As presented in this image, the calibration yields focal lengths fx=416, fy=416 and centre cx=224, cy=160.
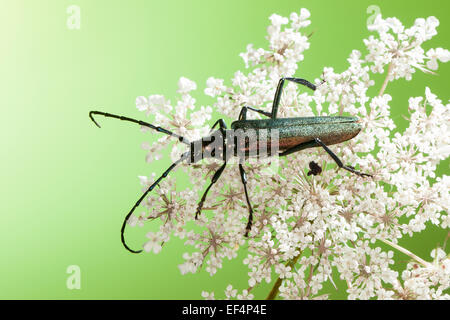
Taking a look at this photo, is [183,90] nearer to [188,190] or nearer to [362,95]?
[188,190]

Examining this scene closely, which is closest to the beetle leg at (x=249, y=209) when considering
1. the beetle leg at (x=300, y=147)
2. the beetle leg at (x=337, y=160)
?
the beetle leg at (x=300, y=147)

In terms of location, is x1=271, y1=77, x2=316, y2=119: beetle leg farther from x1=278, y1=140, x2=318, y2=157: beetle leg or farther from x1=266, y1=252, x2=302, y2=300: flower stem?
x1=266, y1=252, x2=302, y2=300: flower stem

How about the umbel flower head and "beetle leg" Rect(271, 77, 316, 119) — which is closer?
the umbel flower head

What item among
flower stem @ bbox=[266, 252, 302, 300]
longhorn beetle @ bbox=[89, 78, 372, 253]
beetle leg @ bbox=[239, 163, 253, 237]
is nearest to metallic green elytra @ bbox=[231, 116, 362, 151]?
longhorn beetle @ bbox=[89, 78, 372, 253]

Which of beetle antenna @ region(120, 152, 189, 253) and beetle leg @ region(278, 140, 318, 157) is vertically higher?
beetle leg @ region(278, 140, 318, 157)

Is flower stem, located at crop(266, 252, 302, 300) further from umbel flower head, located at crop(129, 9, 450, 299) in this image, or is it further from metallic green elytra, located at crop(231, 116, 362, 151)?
metallic green elytra, located at crop(231, 116, 362, 151)

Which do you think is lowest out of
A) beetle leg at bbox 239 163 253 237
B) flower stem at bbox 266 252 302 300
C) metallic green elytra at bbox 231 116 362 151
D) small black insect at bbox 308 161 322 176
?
flower stem at bbox 266 252 302 300
